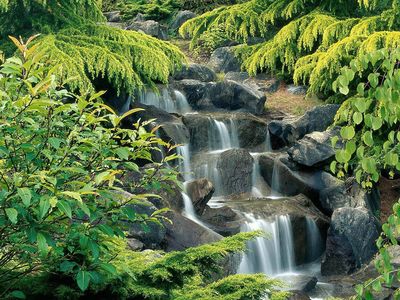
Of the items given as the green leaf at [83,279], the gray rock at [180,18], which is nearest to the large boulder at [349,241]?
the green leaf at [83,279]

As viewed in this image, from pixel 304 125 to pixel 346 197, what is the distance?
220 cm

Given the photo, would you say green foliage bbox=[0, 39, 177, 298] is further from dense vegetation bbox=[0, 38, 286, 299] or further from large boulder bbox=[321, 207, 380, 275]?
large boulder bbox=[321, 207, 380, 275]

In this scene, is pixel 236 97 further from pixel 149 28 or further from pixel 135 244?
pixel 135 244

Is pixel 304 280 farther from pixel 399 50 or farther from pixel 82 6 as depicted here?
pixel 399 50

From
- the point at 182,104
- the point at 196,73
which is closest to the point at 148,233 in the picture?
the point at 182,104

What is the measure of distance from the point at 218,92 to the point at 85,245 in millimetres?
12159

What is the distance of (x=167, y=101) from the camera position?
14180 mm

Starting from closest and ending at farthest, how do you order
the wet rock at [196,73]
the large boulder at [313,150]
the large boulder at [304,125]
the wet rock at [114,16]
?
the large boulder at [313,150] < the large boulder at [304,125] < the wet rock at [196,73] < the wet rock at [114,16]

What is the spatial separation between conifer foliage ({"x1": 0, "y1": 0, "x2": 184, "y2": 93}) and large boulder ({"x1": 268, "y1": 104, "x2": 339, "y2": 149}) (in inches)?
112

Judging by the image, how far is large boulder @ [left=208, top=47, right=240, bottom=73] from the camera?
16.9m

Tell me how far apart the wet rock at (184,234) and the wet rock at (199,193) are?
42.1 inches

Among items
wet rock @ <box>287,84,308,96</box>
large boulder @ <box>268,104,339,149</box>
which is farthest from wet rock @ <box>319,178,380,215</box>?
wet rock @ <box>287,84,308,96</box>

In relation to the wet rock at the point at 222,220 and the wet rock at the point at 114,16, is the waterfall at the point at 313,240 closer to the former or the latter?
the wet rock at the point at 222,220

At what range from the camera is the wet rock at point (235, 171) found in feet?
38.5
